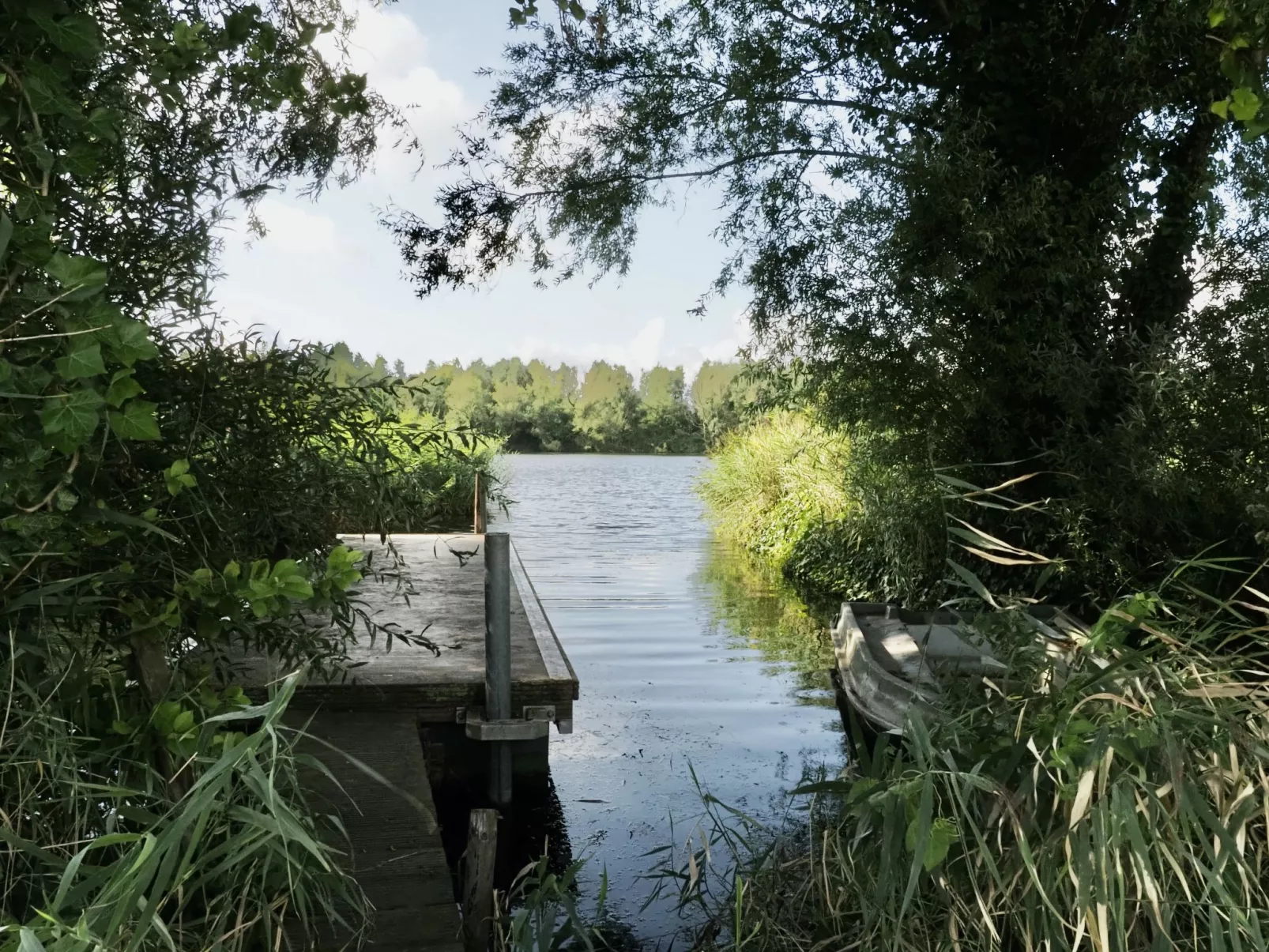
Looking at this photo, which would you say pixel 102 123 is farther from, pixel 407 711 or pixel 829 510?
pixel 829 510

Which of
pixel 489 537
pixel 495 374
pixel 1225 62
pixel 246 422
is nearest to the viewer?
pixel 246 422

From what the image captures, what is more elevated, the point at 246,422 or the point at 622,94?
the point at 622,94

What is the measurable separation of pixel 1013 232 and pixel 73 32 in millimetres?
6129

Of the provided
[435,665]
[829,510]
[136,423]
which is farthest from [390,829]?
[829,510]

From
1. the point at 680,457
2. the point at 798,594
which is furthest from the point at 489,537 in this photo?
the point at 680,457

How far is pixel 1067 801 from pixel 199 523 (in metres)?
2.19

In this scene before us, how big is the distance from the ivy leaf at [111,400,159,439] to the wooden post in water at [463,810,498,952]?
6.34ft

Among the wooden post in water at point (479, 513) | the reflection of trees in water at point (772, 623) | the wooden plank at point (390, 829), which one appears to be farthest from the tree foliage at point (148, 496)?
the wooden post in water at point (479, 513)

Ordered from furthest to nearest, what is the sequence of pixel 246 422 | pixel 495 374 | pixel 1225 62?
pixel 495 374
pixel 1225 62
pixel 246 422

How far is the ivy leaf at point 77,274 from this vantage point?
6.54 feet

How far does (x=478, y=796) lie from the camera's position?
5617 mm

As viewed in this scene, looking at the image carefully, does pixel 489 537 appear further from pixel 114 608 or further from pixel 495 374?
pixel 495 374

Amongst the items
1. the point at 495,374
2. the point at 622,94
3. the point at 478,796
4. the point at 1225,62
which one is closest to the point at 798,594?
the point at 622,94

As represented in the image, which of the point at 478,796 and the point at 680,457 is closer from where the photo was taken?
the point at 478,796
